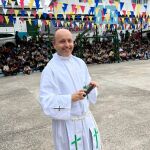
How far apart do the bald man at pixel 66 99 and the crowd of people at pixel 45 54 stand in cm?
1055

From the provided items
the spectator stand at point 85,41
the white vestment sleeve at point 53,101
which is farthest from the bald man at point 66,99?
the spectator stand at point 85,41

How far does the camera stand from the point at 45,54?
14.6 meters

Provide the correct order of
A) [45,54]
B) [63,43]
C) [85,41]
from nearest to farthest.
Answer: [63,43] < [45,54] < [85,41]

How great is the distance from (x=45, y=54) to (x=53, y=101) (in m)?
12.5

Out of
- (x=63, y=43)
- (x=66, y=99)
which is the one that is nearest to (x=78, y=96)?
(x=66, y=99)

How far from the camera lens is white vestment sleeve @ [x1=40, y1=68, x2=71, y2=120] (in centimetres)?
228

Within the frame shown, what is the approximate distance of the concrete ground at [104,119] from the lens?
437 cm

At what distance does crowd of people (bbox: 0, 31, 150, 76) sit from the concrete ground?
4570 millimetres

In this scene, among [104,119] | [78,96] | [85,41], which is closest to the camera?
[78,96]

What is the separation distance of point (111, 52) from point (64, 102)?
46.9 feet

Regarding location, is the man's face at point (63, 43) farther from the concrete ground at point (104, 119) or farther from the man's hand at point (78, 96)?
the concrete ground at point (104, 119)

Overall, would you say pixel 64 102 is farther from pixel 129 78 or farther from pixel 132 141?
pixel 129 78

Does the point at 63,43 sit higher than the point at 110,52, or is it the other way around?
the point at 63,43

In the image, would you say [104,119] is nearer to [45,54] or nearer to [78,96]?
[78,96]
